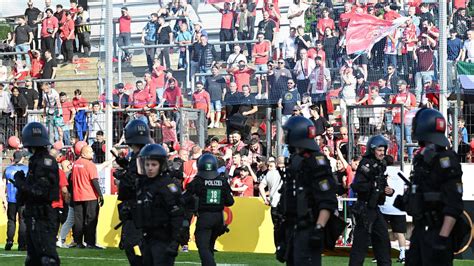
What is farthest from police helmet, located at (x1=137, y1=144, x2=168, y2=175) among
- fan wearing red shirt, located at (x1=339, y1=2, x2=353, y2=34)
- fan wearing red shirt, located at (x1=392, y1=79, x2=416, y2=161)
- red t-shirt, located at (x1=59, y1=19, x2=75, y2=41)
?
A: red t-shirt, located at (x1=59, y1=19, x2=75, y2=41)

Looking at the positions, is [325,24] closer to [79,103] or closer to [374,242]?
[79,103]

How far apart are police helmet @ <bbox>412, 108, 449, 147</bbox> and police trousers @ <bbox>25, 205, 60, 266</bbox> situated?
474 cm

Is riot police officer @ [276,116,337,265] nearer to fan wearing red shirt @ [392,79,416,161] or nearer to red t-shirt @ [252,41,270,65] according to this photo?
fan wearing red shirt @ [392,79,416,161]

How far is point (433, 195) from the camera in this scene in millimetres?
9727

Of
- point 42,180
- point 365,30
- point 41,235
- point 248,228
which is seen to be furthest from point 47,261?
point 365,30

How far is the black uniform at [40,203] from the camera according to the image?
1258 centimetres

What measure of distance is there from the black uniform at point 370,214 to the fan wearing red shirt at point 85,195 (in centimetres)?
718

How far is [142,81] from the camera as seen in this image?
75.6 ft

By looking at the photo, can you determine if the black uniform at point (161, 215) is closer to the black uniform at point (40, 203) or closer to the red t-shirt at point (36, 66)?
the black uniform at point (40, 203)

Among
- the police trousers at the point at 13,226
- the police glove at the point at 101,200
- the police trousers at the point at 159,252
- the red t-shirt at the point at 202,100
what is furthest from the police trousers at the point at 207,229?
the red t-shirt at the point at 202,100

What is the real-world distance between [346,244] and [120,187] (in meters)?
6.87

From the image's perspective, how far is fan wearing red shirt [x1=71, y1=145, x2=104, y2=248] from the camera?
789 inches

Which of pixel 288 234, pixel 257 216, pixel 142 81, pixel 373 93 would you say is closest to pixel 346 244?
pixel 257 216

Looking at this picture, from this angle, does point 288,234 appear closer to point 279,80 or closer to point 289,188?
point 289,188
